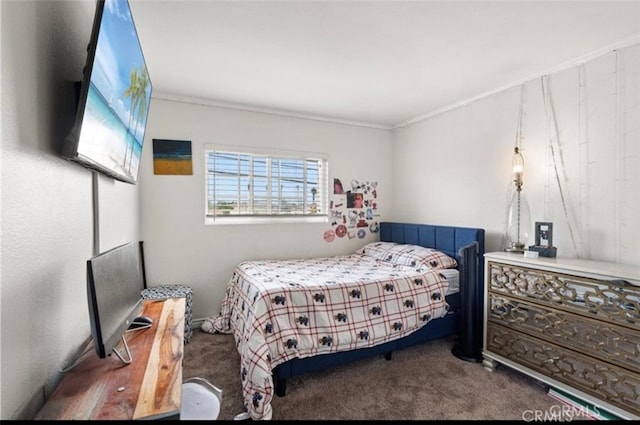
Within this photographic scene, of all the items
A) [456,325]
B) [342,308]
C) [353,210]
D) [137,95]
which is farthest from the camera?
[353,210]

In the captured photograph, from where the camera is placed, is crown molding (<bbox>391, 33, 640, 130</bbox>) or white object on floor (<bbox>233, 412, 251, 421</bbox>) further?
crown molding (<bbox>391, 33, 640, 130</bbox>)

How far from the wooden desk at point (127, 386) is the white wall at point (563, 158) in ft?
9.46

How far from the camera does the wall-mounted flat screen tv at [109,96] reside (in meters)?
1.01

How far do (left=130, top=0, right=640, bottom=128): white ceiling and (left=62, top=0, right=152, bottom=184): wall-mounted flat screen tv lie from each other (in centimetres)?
61

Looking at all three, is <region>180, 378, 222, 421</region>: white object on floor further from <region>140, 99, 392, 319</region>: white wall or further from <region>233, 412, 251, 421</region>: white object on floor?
<region>140, 99, 392, 319</region>: white wall

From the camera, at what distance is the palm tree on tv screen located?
149cm

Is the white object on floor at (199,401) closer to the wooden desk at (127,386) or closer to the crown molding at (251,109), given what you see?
the wooden desk at (127,386)

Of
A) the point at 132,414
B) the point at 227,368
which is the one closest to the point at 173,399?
the point at 132,414

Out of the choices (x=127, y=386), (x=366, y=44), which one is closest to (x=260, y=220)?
(x=366, y=44)

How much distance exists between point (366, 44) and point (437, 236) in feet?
7.09

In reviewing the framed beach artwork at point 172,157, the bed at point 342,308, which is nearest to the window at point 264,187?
the framed beach artwork at point 172,157

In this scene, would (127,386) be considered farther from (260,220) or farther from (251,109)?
(251,109)

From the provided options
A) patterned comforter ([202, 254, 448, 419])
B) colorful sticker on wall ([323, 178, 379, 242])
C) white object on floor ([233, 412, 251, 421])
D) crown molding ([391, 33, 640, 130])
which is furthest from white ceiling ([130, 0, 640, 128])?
white object on floor ([233, 412, 251, 421])

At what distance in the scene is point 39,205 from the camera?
0.98 meters
